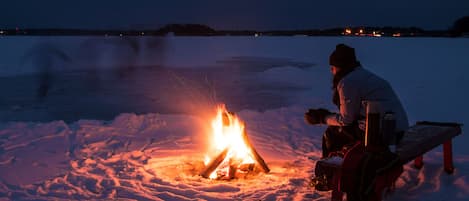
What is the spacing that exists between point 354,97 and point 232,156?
203 cm

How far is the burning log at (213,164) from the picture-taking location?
593 centimetres

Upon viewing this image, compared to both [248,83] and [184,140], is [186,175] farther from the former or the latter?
[248,83]

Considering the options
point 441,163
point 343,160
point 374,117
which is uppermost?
point 374,117

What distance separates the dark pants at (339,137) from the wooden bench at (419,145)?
1.33 feet

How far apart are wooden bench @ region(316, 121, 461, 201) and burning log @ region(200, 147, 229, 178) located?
5.60ft

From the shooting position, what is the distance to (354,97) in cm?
461

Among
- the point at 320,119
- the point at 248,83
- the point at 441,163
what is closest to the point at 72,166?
the point at 320,119

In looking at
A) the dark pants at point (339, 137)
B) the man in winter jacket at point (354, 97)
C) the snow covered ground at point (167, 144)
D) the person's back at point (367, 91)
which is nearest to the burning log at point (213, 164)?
the snow covered ground at point (167, 144)

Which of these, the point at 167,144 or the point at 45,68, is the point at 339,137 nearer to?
the point at 167,144

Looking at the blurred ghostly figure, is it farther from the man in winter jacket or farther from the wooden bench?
the wooden bench

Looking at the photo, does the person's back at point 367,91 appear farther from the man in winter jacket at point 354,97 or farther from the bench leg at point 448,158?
Result: the bench leg at point 448,158

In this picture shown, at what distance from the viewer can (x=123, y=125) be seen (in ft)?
29.1

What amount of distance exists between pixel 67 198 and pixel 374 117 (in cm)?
320

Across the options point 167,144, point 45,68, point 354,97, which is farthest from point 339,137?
point 45,68
